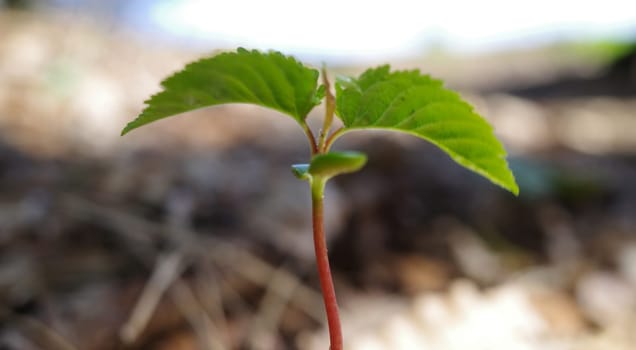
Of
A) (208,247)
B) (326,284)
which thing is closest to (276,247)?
(208,247)

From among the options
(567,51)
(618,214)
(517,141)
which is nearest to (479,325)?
(618,214)

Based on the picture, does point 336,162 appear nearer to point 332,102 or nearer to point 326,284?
point 332,102

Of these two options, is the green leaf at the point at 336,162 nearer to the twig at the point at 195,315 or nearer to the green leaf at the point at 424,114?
the green leaf at the point at 424,114

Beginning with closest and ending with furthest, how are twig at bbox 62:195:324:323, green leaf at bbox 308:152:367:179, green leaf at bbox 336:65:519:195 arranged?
green leaf at bbox 308:152:367:179
green leaf at bbox 336:65:519:195
twig at bbox 62:195:324:323

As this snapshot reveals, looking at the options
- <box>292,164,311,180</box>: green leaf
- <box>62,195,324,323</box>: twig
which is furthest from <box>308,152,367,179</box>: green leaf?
<box>62,195,324,323</box>: twig

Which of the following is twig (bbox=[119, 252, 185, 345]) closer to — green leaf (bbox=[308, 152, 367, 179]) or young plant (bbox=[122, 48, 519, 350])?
young plant (bbox=[122, 48, 519, 350])

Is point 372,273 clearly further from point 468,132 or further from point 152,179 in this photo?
point 468,132
